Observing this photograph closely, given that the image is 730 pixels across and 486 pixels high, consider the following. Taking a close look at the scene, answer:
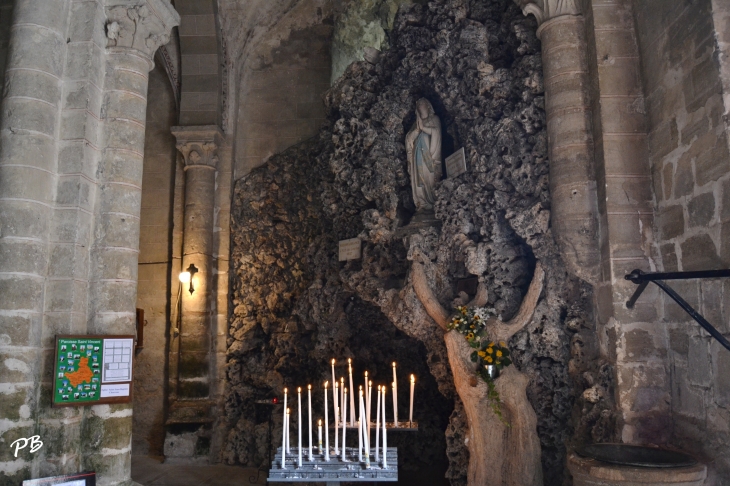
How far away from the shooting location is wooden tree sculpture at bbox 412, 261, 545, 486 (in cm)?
530

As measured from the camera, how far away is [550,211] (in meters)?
5.58

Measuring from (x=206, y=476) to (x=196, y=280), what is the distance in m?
2.77

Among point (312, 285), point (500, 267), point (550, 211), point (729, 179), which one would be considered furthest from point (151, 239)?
point (729, 179)

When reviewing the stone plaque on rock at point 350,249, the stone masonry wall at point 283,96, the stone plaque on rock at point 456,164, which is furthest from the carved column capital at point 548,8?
the stone masonry wall at point 283,96

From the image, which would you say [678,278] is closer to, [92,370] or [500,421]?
[500,421]

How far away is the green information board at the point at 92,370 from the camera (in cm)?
462

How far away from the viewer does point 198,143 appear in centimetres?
920

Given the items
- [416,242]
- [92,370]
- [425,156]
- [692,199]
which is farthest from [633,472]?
[425,156]

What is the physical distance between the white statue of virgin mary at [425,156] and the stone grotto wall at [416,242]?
234 mm

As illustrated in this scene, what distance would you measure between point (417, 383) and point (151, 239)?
15.5ft

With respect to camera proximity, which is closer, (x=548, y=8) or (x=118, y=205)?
(x=118, y=205)

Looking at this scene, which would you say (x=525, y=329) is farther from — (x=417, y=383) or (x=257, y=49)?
(x=257, y=49)

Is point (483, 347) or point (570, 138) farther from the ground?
point (570, 138)

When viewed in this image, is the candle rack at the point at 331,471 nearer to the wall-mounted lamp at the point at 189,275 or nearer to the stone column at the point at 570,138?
the stone column at the point at 570,138
